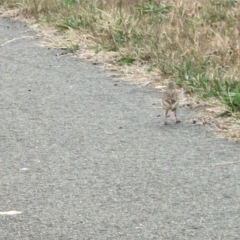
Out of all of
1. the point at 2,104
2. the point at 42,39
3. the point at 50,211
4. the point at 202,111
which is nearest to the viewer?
the point at 50,211

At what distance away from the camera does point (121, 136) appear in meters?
8.93

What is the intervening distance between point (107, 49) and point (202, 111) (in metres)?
3.12

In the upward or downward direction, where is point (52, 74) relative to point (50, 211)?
downward

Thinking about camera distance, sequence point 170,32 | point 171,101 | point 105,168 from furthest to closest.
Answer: point 170,32
point 171,101
point 105,168

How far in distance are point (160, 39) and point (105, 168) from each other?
15.2 feet

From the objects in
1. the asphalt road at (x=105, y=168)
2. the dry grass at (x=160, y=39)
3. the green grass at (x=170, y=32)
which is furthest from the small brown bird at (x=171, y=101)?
the green grass at (x=170, y=32)

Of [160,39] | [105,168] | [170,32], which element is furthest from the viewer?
[170,32]

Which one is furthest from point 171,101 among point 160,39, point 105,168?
point 160,39

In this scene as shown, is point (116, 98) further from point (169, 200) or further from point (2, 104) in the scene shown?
point (169, 200)

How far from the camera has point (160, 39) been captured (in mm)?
12305

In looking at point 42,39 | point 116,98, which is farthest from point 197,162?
point 42,39

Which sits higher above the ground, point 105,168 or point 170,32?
point 105,168

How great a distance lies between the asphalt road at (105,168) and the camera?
6605 mm

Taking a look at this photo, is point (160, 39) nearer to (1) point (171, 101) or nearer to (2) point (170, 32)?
(2) point (170, 32)
